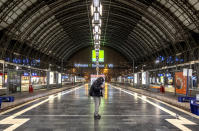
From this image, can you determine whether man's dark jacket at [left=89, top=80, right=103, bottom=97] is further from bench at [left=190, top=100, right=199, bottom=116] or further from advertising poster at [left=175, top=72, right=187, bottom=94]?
advertising poster at [left=175, top=72, right=187, bottom=94]

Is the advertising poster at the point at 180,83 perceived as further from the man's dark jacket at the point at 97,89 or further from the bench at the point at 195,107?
the man's dark jacket at the point at 97,89

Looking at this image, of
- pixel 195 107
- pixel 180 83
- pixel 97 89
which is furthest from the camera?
pixel 180 83

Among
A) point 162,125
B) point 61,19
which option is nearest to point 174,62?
point 61,19

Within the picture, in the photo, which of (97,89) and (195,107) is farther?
(195,107)

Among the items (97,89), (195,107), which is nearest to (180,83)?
(195,107)

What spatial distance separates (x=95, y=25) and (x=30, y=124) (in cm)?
1130

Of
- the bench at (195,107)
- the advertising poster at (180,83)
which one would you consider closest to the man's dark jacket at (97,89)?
the bench at (195,107)

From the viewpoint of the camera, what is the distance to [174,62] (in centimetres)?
4619

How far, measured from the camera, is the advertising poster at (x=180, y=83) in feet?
48.1

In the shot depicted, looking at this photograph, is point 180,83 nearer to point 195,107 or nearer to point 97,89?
point 195,107

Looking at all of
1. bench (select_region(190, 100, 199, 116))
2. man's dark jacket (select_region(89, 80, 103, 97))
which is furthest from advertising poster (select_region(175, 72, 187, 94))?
man's dark jacket (select_region(89, 80, 103, 97))

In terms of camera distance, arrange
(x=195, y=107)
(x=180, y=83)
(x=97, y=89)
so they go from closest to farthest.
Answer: (x=97, y=89), (x=195, y=107), (x=180, y=83)

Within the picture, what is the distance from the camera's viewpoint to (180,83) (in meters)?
15.4

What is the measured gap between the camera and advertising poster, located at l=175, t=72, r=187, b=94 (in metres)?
14.7
